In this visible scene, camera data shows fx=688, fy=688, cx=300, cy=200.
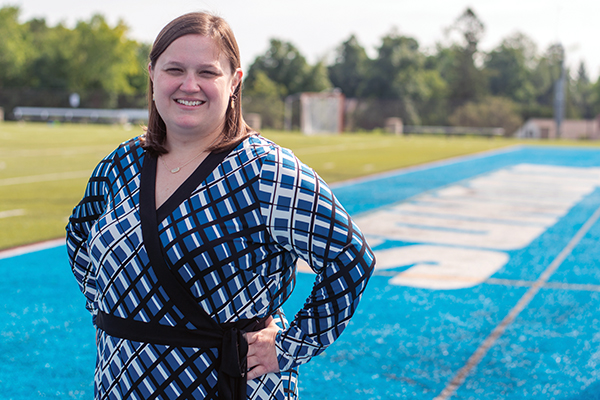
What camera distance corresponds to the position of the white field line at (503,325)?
166 inches

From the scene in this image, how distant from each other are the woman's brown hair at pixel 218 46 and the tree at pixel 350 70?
7852 centimetres

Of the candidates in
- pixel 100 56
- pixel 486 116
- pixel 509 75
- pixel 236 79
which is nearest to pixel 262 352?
pixel 236 79

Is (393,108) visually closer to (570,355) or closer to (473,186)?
(473,186)

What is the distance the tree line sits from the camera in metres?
56.5

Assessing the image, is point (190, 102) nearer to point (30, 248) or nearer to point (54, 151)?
point (30, 248)

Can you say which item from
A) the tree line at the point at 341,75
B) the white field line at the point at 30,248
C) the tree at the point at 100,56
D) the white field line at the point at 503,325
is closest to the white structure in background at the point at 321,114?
the tree line at the point at 341,75

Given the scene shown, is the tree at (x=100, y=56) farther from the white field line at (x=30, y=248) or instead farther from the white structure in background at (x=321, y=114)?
the white field line at (x=30, y=248)

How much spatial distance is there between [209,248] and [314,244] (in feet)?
0.99

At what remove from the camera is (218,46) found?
203 centimetres

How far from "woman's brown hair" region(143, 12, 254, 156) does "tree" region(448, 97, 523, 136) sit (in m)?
53.2

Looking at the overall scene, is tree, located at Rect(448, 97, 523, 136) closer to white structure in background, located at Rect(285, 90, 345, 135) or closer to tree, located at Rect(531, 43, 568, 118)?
white structure in background, located at Rect(285, 90, 345, 135)

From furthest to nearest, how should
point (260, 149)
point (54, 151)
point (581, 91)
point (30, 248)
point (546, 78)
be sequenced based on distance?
point (581, 91) < point (546, 78) < point (54, 151) < point (30, 248) < point (260, 149)

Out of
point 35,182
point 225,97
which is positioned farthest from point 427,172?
point 225,97

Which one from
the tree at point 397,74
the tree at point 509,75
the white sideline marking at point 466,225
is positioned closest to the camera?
the white sideline marking at point 466,225
